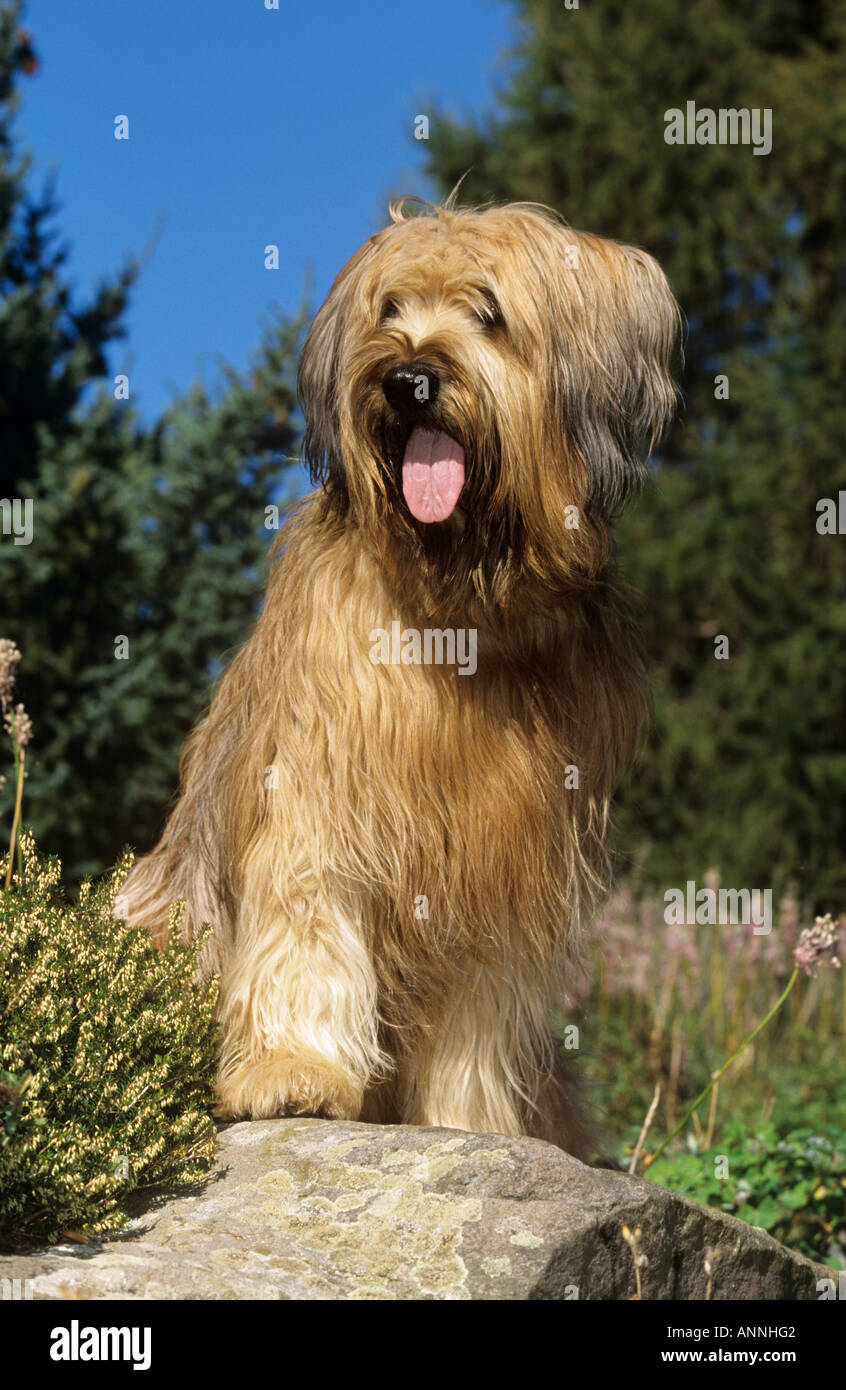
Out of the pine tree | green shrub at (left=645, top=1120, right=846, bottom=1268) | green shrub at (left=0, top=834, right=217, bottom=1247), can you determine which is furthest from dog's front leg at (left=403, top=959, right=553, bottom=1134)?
the pine tree

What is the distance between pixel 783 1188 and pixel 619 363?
9.64 ft

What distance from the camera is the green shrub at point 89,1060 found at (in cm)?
317

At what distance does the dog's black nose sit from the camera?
134 inches

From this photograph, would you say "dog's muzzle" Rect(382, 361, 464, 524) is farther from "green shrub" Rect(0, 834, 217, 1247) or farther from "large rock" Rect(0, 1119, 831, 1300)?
"large rock" Rect(0, 1119, 831, 1300)

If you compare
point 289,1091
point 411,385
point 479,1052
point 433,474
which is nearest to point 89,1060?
point 289,1091

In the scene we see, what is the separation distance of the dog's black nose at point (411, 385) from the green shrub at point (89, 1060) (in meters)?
1.43

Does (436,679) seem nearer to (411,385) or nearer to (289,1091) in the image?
(411,385)

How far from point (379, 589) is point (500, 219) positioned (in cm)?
100

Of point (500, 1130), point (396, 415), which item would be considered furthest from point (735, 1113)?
point (396, 415)

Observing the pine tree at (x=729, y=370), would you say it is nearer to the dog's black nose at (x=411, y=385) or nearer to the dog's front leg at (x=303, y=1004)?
the dog's front leg at (x=303, y=1004)

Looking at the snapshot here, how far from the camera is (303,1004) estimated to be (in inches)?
151

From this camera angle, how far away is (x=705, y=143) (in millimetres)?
10508

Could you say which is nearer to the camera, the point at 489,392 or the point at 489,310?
the point at 489,392

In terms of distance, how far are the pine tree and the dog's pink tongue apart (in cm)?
661
